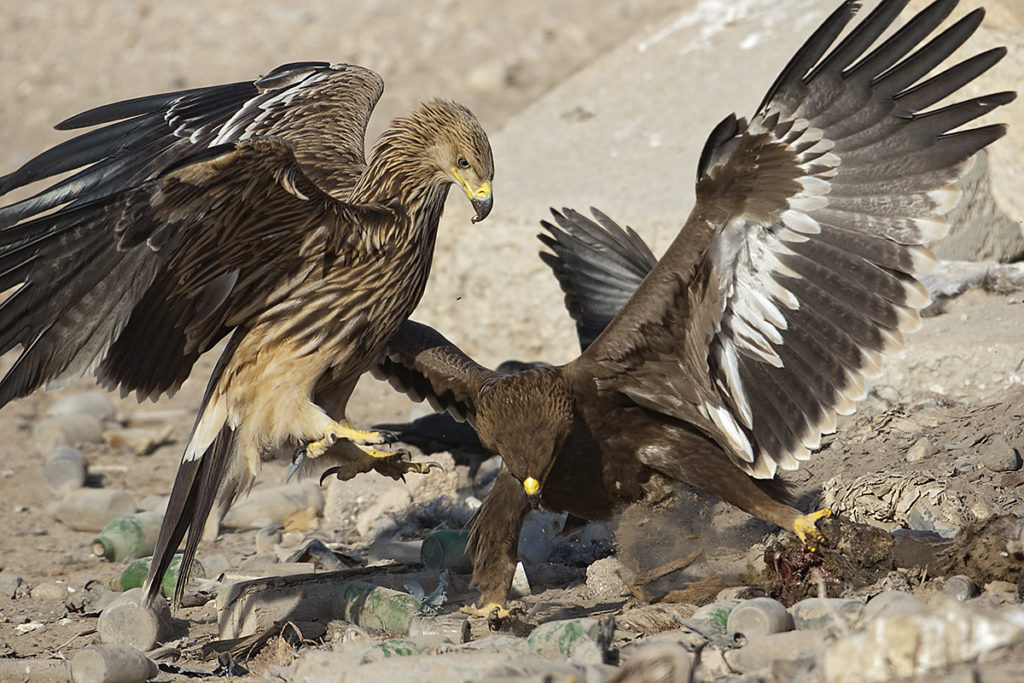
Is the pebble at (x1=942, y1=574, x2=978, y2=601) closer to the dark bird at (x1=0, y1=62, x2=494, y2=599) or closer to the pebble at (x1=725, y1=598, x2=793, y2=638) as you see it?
the pebble at (x1=725, y1=598, x2=793, y2=638)

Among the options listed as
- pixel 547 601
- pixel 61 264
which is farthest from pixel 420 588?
pixel 61 264

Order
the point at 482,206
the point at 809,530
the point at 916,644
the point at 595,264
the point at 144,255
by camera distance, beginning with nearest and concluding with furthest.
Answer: the point at 916,644 < the point at 144,255 < the point at 809,530 < the point at 482,206 < the point at 595,264

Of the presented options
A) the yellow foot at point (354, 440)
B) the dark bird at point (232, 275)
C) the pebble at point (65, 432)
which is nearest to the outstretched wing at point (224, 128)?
the dark bird at point (232, 275)

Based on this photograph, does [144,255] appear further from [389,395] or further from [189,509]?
[389,395]

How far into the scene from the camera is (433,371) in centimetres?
516

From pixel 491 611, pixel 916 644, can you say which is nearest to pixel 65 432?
pixel 491 611

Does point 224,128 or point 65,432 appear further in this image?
point 65,432

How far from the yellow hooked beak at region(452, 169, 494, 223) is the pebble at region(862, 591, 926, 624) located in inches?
83.7

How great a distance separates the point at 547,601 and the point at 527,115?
5560 millimetres

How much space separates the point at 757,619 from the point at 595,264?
268 centimetres

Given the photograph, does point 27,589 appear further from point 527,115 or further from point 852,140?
point 527,115

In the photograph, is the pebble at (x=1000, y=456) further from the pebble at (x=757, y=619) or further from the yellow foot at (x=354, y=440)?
the yellow foot at (x=354, y=440)

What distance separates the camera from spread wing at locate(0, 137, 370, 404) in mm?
3869

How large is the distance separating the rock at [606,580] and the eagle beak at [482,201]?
1479 mm
